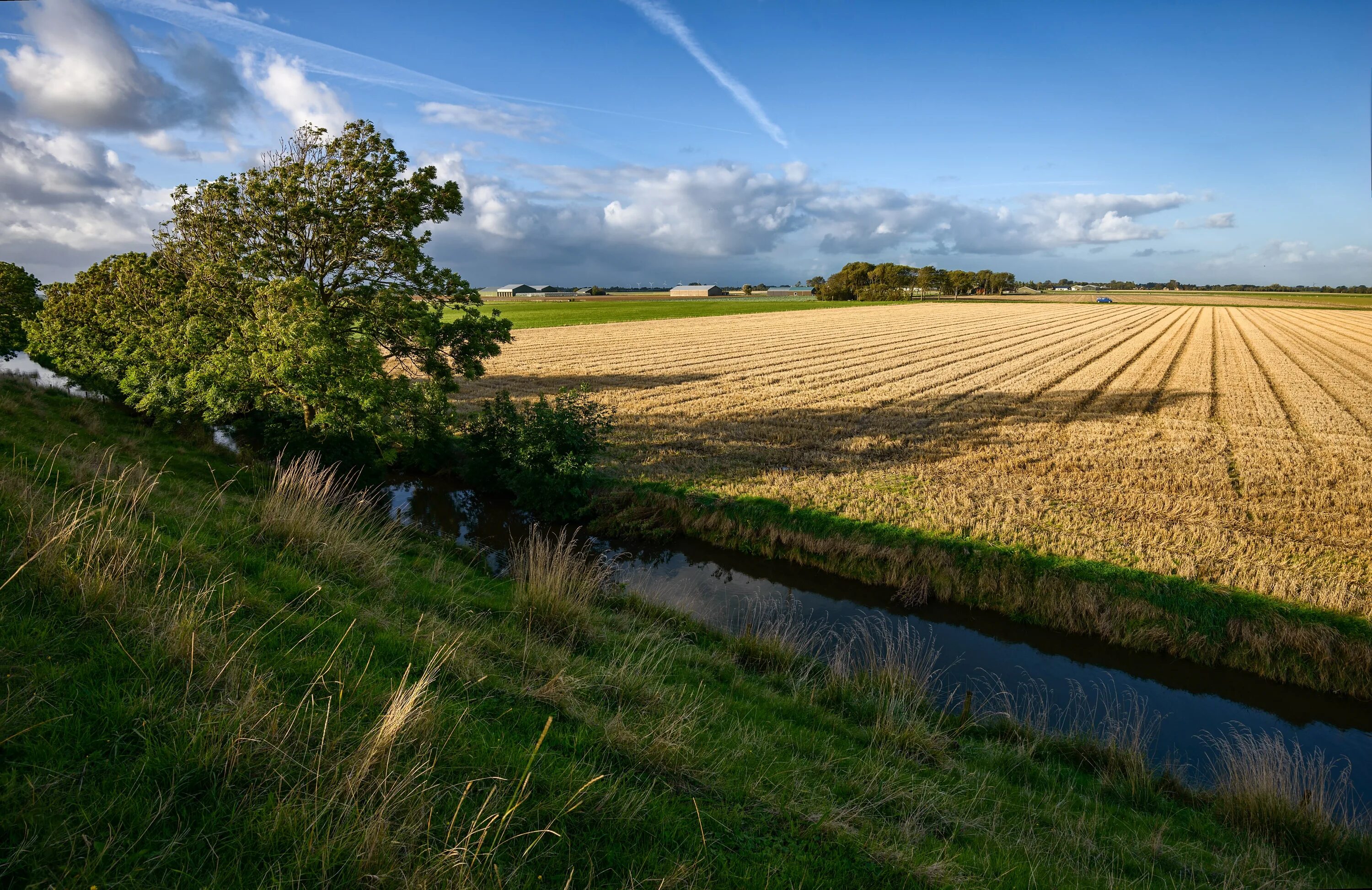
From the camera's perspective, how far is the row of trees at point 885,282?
14700cm

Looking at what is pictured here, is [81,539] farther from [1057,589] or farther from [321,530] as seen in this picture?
[1057,589]

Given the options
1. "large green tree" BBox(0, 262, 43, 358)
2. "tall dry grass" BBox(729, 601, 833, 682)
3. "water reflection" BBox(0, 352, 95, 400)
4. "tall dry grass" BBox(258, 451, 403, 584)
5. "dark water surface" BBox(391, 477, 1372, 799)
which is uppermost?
"large green tree" BBox(0, 262, 43, 358)

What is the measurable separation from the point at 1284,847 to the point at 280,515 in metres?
11.5

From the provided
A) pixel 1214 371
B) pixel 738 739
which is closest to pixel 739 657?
pixel 738 739

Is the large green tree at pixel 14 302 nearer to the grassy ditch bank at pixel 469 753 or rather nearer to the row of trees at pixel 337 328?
the row of trees at pixel 337 328

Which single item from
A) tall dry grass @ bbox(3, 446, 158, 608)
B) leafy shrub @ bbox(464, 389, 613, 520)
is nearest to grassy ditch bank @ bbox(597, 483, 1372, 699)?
leafy shrub @ bbox(464, 389, 613, 520)

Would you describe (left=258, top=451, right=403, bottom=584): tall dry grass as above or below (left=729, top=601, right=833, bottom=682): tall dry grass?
above

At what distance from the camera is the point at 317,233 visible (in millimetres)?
16297

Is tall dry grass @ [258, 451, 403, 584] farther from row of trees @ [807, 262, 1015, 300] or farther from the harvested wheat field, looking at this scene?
row of trees @ [807, 262, 1015, 300]

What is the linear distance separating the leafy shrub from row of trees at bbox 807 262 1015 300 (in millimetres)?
140489

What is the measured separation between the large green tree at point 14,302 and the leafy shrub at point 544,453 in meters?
35.5

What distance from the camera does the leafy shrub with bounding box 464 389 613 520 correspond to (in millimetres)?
16172

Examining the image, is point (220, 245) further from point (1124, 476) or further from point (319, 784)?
point (1124, 476)

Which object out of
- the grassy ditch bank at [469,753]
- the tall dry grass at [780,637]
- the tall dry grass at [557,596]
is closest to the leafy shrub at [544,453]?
the tall dry grass at [557,596]
